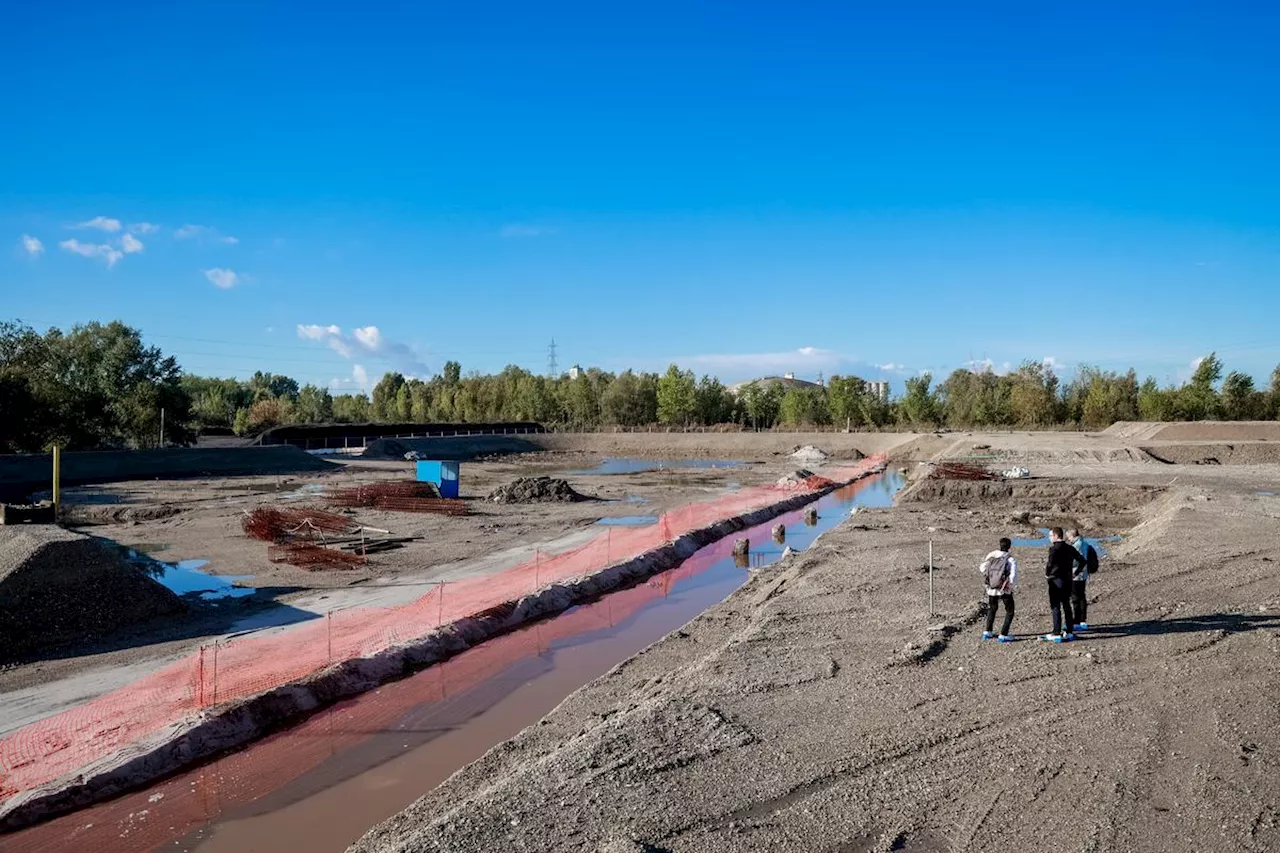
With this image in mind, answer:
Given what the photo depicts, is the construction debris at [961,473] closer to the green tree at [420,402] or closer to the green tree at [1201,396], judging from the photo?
the green tree at [1201,396]

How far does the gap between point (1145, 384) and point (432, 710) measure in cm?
10171

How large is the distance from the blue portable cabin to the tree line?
24691mm

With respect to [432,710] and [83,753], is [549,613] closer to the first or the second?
[432,710]

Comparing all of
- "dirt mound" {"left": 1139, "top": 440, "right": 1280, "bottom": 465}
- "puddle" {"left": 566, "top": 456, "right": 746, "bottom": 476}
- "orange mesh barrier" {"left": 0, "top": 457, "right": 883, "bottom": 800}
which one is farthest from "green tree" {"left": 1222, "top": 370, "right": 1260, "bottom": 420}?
"orange mesh barrier" {"left": 0, "top": 457, "right": 883, "bottom": 800}

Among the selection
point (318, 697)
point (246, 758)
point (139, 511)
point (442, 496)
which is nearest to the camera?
point (246, 758)

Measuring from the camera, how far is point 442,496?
38125 millimetres

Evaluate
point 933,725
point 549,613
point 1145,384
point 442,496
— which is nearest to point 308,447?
point 442,496

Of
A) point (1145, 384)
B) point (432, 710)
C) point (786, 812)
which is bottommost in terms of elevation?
point (432, 710)

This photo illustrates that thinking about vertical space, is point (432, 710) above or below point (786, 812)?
below

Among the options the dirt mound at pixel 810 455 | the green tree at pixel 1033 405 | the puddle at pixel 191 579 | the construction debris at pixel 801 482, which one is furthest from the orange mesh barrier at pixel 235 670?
the green tree at pixel 1033 405

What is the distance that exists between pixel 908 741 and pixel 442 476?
3259 centimetres

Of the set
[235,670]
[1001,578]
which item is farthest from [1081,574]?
[235,670]

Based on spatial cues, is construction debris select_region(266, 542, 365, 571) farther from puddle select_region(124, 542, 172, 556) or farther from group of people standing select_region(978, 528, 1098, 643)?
group of people standing select_region(978, 528, 1098, 643)

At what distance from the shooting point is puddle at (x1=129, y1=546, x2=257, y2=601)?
1853 cm
